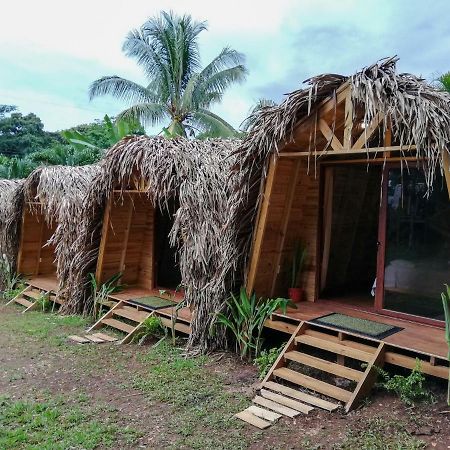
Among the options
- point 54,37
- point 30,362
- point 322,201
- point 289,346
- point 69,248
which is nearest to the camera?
point 289,346

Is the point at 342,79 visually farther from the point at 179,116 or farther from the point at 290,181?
the point at 179,116

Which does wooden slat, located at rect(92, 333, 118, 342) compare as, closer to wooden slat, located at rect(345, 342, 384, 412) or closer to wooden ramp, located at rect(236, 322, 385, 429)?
wooden ramp, located at rect(236, 322, 385, 429)

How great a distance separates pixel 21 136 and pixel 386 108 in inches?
992

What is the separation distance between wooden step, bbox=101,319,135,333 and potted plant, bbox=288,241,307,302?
2388 millimetres

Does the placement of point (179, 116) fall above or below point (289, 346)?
above

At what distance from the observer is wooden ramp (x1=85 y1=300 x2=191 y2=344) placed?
6172 mm

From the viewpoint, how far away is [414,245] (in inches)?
206

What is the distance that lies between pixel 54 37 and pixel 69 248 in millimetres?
7602

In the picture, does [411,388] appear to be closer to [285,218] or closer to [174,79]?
[285,218]

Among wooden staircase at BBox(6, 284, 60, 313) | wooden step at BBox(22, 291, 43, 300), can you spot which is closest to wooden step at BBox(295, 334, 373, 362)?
wooden staircase at BBox(6, 284, 60, 313)

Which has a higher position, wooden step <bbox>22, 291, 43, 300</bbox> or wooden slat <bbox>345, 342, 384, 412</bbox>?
wooden slat <bbox>345, 342, 384, 412</bbox>

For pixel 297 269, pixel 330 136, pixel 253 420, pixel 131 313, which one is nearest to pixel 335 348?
pixel 253 420

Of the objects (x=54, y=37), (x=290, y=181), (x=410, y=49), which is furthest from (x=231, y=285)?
(x=410, y=49)

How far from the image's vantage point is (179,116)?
17109 millimetres
